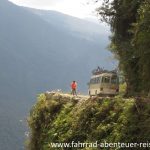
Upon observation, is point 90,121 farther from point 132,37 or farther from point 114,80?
point 114,80

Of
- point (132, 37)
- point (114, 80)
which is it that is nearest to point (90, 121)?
point (132, 37)

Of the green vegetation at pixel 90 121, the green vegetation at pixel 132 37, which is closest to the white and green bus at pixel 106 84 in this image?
the green vegetation at pixel 132 37

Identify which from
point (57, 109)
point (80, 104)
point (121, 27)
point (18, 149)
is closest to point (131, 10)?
point (121, 27)

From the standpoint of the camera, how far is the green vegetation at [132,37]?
24.1m

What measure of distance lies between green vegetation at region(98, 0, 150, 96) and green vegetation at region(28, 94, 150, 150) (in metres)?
A: 3.92

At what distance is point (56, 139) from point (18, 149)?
5976 inches

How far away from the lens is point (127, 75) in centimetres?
3062

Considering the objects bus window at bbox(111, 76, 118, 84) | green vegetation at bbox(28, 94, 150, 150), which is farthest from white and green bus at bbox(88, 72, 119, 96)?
green vegetation at bbox(28, 94, 150, 150)

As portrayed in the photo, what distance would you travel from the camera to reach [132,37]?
31.6 metres

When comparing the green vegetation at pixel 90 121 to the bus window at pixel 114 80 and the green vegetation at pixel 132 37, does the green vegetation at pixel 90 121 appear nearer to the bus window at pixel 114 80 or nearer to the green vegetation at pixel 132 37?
the green vegetation at pixel 132 37

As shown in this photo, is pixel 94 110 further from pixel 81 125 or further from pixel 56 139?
pixel 56 139

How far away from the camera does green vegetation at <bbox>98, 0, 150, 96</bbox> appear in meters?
24.1

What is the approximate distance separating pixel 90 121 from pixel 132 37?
49.1 feet

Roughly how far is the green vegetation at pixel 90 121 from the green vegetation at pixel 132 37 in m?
3.92
